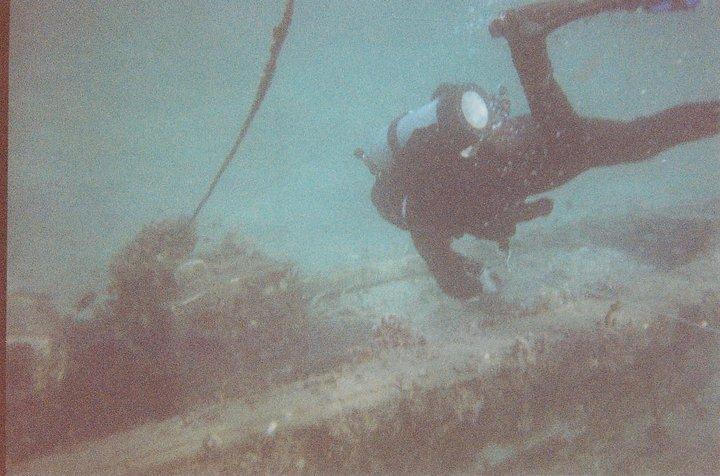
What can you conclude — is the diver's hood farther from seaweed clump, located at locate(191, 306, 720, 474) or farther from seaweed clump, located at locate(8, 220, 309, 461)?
seaweed clump, located at locate(8, 220, 309, 461)

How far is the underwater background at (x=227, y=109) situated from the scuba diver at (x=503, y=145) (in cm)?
Result: 124

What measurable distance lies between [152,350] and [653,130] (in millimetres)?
5615

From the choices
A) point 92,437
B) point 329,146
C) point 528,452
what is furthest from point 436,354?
point 329,146

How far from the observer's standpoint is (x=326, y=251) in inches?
753

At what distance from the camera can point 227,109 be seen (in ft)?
136

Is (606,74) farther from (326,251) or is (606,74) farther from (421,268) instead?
(421,268)

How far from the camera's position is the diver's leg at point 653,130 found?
13.6ft

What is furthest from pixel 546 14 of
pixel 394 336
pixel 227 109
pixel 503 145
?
pixel 227 109

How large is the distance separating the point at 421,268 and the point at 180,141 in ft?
144

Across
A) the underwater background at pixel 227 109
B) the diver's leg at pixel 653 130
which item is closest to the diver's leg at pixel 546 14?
the diver's leg at pixel 653 130

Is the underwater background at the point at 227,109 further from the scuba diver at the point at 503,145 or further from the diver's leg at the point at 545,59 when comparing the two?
the diver's leg at the point at 545,59

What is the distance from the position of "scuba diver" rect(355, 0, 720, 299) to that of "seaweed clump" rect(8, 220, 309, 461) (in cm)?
218

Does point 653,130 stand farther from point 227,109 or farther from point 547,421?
point 227,109

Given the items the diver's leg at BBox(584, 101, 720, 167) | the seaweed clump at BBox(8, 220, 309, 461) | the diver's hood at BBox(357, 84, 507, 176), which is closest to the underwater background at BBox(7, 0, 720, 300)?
the diver's hood at BBox(357, 84, 507, 176)
